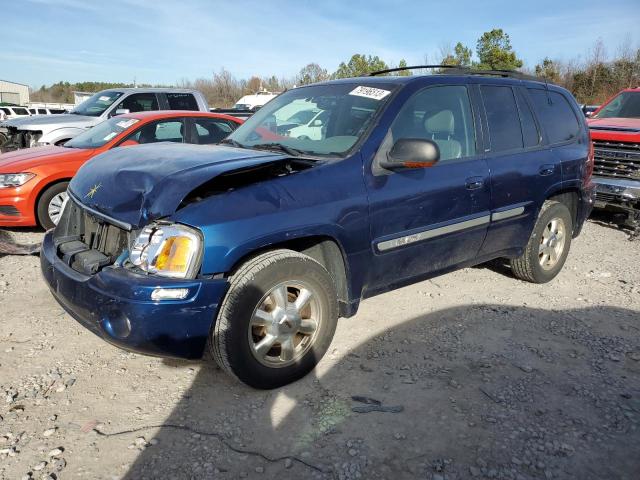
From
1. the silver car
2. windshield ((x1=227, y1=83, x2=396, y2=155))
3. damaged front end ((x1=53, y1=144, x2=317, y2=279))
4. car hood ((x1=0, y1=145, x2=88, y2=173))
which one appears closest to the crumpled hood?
damaged front end ((x1=53, y1=144, x2=317, y2=279))

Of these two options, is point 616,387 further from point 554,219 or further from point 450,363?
point 554,219

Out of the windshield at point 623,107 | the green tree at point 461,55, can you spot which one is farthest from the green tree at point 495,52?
the windshield at point 623,107

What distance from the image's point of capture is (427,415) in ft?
9.01

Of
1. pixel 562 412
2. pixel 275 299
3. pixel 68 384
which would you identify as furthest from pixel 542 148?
pixel 68 384

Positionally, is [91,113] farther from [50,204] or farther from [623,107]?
[623,107]

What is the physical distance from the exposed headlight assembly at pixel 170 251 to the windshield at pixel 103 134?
13.9ft

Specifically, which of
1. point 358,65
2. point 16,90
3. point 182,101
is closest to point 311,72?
point 358,65

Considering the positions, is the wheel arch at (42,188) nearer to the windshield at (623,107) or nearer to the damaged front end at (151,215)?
the damaged front end at (151,215)

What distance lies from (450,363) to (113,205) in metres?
2.28

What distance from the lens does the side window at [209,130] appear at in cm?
699

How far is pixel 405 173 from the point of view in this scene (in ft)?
10.9

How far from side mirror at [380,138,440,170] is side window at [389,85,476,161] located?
20 centimetres

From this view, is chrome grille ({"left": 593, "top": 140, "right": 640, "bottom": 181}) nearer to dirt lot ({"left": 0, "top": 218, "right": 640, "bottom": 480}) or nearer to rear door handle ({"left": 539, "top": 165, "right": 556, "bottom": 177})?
rear door handle ({"left": 539, "top": 165, "right": 556, "bottom": 177})

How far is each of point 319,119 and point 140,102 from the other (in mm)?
6963
